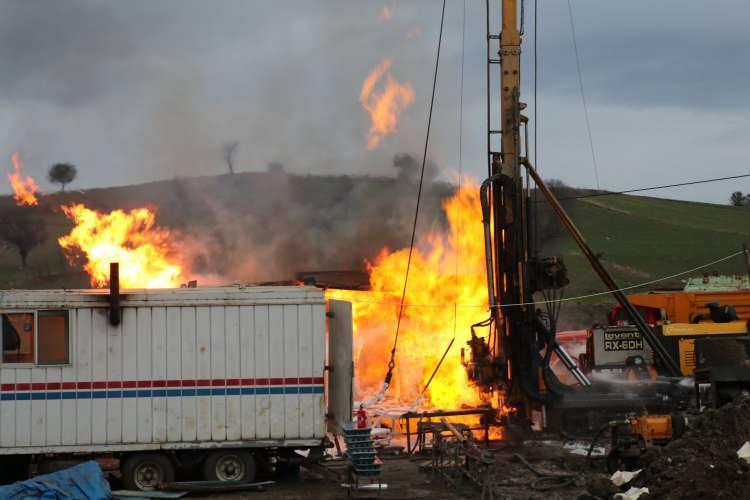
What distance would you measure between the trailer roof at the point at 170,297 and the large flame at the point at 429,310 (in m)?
9.24

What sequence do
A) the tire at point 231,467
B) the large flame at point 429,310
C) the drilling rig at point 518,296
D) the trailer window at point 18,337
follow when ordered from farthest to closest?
the large flame at point 429,310 → the drilling rig at point 518,296 → the tire at point 231,467 → the trailer window at point 18,337

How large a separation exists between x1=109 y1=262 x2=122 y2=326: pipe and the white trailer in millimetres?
52

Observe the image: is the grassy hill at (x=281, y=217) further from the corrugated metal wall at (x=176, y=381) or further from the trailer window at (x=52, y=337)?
the trailer window at (x=52, y=337)

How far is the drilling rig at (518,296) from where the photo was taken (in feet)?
69.2

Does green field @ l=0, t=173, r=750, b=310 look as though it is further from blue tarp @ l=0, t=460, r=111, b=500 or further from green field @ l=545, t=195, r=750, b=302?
green field @ l=545, t=195, r=750, b=302

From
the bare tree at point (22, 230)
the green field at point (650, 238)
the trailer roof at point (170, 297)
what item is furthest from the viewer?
the bare tree at point (22, 230)

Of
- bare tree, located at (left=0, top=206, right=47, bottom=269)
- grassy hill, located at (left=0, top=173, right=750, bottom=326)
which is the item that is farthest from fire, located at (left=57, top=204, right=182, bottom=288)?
bare tree, located at (left=0, top=206, right=47, bottom=269)

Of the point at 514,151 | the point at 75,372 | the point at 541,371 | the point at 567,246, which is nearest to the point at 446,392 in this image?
the point at 541,371

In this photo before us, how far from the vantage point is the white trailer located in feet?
51.9

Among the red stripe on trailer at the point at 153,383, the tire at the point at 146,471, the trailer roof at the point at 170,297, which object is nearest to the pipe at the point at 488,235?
the trailer roof at the point at 170,297

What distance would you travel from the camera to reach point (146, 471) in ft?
53.0

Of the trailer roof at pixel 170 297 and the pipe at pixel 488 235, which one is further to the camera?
the pipe at pixel 488 235

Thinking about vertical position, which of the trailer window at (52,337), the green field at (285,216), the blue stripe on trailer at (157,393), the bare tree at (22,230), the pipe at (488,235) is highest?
the bare tree at (22,230)

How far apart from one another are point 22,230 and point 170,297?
4715 centimetres
